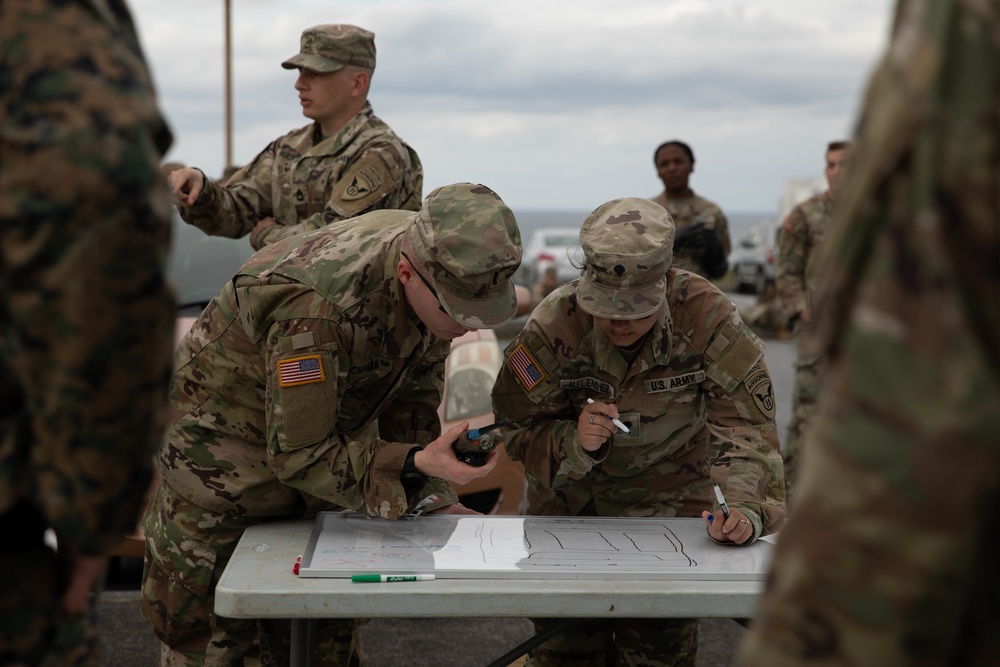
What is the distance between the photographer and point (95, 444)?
4.09 feet

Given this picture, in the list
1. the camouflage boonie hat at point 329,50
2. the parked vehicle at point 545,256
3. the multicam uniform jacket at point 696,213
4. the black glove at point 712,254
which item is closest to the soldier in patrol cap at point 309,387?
the camouflage boonie hat at point 329,50

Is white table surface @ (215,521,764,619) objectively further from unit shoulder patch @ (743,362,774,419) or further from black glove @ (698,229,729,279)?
black glove @ (698,229,729,279)

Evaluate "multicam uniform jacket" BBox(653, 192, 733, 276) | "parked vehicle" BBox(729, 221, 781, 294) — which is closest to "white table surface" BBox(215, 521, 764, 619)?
"multicam uniform jacket" BBox(653, 192, 733, 276)

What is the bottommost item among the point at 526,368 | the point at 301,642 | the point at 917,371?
the point at 301,642

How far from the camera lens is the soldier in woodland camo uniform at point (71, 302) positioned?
1.18 metres

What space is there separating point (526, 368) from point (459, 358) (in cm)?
172

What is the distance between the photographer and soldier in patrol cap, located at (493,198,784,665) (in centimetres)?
278

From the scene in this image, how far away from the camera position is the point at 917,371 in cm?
94

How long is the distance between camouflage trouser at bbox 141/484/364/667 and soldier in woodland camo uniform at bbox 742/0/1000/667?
2019 millimetres

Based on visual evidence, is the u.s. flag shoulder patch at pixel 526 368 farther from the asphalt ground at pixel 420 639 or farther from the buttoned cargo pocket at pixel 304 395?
the asphalt ground at pixel 420 639

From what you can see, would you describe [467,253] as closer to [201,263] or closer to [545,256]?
[201,263]

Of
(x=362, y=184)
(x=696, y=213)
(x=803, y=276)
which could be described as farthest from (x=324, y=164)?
(x=696, y=213)

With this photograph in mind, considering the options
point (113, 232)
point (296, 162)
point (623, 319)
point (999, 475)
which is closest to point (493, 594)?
point (623, 319)

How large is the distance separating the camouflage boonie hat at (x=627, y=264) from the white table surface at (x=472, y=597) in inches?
28.5
